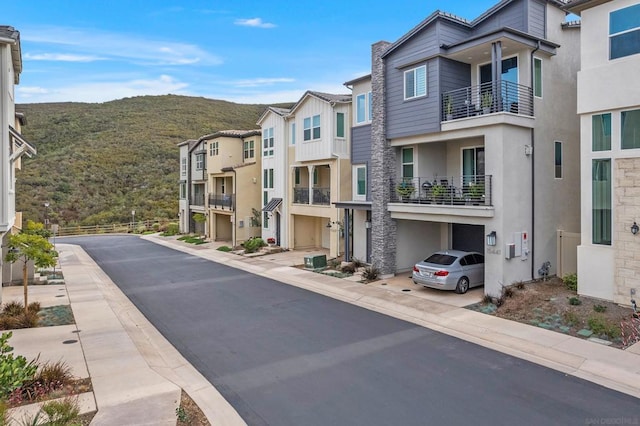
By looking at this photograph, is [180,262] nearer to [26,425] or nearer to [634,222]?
[26,425]

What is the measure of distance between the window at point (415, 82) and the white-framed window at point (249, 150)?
19.3 meters

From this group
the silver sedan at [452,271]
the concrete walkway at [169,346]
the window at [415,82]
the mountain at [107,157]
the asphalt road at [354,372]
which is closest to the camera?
the asphalt road at [354,372]

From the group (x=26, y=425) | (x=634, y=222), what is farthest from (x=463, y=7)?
(x=26, y=425)

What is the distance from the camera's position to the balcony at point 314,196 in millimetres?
26531

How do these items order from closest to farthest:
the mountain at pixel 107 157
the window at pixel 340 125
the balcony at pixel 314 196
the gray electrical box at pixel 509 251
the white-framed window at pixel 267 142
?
the gray electrical box at pixel 509 251 → the window at pixel 340 125 → the balcony at pixel 314 196 → the white-framed window at pixel 267 142 → the mountain at pixel 107 157

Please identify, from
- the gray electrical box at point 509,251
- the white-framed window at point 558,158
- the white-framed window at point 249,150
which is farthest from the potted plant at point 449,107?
the white-framed window at point 249,150

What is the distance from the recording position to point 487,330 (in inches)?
474

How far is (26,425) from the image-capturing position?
6.56 meters

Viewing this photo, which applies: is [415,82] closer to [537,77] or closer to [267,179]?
[537,77]

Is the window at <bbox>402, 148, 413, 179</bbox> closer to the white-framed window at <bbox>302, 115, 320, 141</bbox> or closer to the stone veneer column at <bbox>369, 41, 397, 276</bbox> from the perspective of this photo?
the stone veneer column at <bbox>369, 41, 397, 276</bbox>

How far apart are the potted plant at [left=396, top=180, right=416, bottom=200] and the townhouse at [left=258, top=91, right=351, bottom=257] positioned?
599 cm

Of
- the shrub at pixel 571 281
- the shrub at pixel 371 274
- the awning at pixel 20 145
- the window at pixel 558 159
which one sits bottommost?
the shrub at pixel 371 274

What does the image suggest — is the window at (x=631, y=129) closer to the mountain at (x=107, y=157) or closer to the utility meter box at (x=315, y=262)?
the utility meter box at (x=315, y=262)

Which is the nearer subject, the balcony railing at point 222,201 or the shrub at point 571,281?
the shrub at point 571,281
